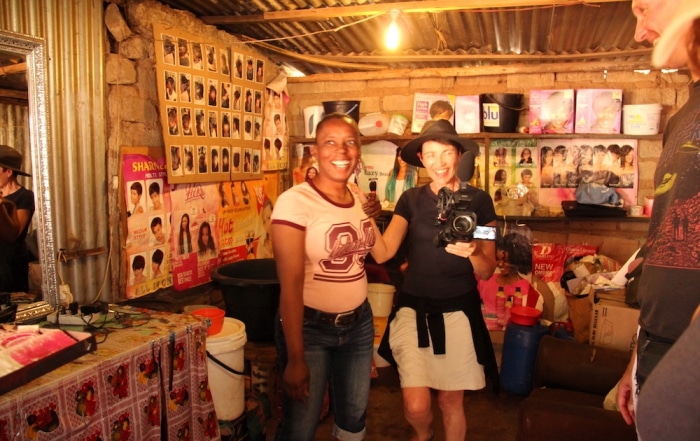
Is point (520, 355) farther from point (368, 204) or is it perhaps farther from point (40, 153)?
point (40, 153)

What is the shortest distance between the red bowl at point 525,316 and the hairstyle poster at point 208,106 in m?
2.38

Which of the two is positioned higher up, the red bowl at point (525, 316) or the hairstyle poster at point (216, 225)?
the hairstyle poster at point (216, 225)

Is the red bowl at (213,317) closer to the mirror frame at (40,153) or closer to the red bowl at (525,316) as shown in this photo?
the mirror frame at (40,153)

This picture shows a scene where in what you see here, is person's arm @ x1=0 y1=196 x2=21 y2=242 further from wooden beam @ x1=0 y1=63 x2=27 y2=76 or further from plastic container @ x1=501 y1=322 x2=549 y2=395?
plastic container @ x1=501 y1=322 x2=549 y2=395

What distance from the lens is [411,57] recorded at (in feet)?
15.3

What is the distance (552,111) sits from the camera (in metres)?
4.43

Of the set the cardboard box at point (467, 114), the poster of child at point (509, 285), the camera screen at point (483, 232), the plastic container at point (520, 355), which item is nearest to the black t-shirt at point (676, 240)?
the camera screen at point (483, 232)

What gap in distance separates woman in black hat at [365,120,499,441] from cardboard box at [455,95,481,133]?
2129mm

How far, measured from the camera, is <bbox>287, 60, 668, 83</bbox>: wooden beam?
4.32m

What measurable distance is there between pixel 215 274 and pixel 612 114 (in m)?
3.50

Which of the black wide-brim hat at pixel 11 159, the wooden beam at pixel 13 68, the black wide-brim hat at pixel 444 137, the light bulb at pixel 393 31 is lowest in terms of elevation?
the black wide-brim hat at pixel 11 159

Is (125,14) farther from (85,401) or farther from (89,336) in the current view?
(85,401)

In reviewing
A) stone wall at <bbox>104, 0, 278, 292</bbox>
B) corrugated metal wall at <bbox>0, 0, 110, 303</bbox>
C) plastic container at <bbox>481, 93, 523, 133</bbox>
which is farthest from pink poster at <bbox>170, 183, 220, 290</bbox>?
plastic container at <bbox>481, 93, 523, 133</bbox>

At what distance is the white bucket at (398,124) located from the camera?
4.67 meters
